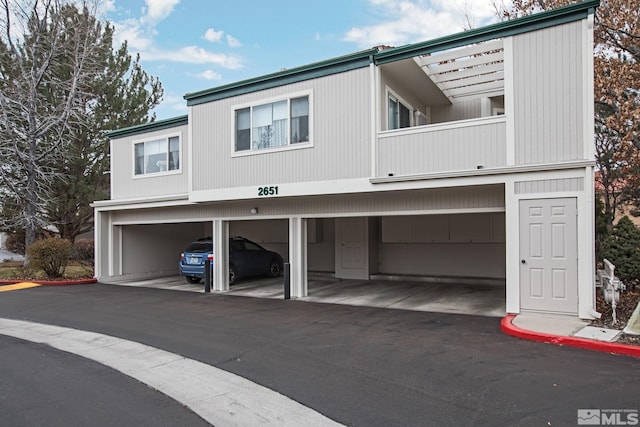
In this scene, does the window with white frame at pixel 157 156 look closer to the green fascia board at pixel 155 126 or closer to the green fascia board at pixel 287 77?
the green fascia board at pixel 155 126

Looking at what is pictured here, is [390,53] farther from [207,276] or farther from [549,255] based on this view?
[207,276]

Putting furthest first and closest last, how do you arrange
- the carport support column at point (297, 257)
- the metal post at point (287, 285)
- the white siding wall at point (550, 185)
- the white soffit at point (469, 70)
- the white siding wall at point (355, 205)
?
1. the carport support column at point (297, 257)
2. the metal post at point (287, 285)
3. the white soffit at point (469, 70)
4. the white siding wall at point (355, 205)
5. the white siding wall at point (550, 185)

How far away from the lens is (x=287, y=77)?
11.6 m

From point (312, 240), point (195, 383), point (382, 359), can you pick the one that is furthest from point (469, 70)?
point (195, 383)

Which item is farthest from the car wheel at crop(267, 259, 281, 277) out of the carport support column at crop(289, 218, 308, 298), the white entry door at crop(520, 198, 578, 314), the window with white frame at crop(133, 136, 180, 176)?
the white entry door at crop(520, 198, 578, 314)

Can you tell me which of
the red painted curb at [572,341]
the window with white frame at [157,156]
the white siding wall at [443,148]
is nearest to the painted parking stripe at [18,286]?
the window with white frame at [157,156]

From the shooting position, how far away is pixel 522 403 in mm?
4625

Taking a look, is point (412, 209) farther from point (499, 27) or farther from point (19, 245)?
point (19, 245)

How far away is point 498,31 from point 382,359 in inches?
264

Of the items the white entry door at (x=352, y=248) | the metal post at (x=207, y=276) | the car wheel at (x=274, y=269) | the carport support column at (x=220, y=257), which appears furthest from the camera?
the car wheel at (x=274, y=269)

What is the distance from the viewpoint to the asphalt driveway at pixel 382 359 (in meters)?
4.56

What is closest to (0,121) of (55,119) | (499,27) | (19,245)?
(55,119)

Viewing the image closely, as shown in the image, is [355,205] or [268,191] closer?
[355,205]

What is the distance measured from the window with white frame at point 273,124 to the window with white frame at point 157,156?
128 inches
